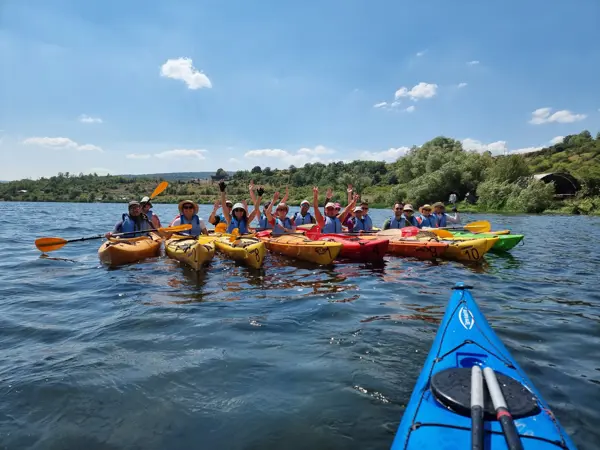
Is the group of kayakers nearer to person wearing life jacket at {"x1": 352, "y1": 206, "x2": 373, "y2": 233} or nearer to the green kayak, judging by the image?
person wearing life jacket at {"x1": 352, "y1": 206, "x2": 373, "y2": 233}

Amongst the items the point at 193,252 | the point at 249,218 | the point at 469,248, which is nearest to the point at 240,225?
the point at 249,218

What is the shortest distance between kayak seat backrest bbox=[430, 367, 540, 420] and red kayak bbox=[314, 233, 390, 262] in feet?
20.7

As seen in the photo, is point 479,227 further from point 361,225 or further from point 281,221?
point 281,221

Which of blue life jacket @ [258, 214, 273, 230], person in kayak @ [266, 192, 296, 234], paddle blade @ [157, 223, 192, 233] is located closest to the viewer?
paddle blade @ [157, 223, 192, 233]

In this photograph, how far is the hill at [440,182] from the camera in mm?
35031

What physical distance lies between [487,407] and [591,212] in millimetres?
36032

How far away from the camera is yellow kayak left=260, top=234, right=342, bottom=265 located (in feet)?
28.7

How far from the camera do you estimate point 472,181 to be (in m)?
42.8

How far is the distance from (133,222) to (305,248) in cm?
478

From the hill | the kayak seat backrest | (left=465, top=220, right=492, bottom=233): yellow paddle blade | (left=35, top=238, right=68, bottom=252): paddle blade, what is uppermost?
the hill

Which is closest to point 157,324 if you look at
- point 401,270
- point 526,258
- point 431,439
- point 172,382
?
point 172,382

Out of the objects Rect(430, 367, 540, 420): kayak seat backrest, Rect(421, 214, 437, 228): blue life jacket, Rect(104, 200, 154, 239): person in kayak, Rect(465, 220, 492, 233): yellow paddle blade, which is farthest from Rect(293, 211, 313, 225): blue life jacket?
Rect(430, 367, 540, 420): kayak seat backrest

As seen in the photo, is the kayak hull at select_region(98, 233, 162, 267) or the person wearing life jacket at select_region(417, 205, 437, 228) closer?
the kayak hull at select_region(98, 233, 162, 267)

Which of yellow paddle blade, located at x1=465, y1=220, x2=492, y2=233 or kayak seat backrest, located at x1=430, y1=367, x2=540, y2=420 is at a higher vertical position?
yellow paddle blade, located at x1=465, y1=220, x2=492, y2=233
